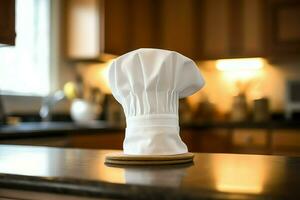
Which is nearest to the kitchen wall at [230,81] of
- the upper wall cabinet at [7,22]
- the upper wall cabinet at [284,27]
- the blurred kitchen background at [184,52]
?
the blurred kitchen background at [184,52]

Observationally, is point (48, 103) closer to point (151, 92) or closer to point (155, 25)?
point (155, 25)

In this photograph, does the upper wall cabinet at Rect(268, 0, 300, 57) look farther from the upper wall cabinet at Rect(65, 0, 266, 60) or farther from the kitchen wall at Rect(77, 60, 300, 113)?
the kitchen wall at Rect(77, 60, 300, 113)

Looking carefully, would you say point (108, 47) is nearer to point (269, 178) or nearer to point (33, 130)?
point (33, 130)

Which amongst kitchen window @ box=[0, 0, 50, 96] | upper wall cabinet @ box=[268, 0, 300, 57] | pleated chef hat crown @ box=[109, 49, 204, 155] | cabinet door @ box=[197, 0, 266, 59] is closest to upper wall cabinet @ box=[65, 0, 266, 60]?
cabinet door @ box=[197, 0, 266, 59]

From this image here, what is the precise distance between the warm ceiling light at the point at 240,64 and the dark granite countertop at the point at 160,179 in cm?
301

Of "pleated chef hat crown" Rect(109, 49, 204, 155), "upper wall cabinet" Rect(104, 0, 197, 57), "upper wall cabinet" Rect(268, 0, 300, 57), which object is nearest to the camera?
"pleated chef hat crown" Rect(109, 49, 204, 155)

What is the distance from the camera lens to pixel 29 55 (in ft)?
11.7

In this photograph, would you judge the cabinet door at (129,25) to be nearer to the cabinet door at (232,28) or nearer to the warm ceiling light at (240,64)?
the cabinet door at (232,28)

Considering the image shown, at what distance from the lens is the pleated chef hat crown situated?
96 centimetres

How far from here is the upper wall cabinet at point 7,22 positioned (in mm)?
2041

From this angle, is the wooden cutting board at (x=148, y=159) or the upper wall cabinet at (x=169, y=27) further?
the upper wall cabinet at (x=169, y=27)

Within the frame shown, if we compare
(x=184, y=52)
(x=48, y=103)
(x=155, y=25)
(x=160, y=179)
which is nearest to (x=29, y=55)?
(x=48, y=103)

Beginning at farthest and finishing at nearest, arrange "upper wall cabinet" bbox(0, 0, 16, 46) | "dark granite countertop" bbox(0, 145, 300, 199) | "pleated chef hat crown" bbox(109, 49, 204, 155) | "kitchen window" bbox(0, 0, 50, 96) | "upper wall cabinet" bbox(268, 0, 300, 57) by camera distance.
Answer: "upper wall cabinet" bbox(268, 0, 300, 57), "kitchen window" bbox(0, 0, 50, 96), "upper wall cabinet" bbox(0, 0, 16, 46), "pleated chef hat crown" bbox(109, 49, 204, 155), "dark granite countertop" bbox(0, 145, 300, 199)

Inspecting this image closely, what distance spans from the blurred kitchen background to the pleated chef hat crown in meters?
1.99
